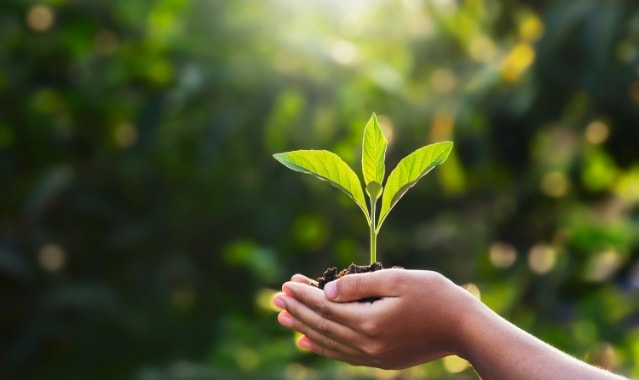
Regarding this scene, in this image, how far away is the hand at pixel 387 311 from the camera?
23.6 inches

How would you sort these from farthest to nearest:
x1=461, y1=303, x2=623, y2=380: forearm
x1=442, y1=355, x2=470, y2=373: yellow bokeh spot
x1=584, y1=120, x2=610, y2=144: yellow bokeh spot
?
x1=584, y1=120, x2=610, y2=144: yellow bokeh spot, x1=442, y1=355, x2=470, y2=373: yellow bokeh spot, x1=461, y1=303, x2=623, y2=380: forearm

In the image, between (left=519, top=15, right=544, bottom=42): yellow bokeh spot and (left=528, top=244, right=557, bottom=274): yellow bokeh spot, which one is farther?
(left=528, top=244, right=557, bottom=274): yellow bokeh spot

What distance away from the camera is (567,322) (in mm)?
2066

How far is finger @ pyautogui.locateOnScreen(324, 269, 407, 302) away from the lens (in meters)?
0.60

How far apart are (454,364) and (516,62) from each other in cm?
64

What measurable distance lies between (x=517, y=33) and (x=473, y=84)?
0.78 feet

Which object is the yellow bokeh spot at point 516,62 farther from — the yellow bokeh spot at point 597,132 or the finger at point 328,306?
the finger at point 328,306

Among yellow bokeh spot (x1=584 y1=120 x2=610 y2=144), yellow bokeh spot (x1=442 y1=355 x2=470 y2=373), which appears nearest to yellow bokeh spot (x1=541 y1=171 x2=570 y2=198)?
yellow bokeh spot (x1=584 y1=120 x2=610 y2=144)

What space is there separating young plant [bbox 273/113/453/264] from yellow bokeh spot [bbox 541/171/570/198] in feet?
4.99

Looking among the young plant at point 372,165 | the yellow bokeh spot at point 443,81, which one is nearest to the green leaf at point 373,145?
the young plant at point 372,165

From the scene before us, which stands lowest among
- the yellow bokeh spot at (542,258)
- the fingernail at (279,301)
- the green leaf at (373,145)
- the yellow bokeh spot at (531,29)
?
the fingernail at (279,301)

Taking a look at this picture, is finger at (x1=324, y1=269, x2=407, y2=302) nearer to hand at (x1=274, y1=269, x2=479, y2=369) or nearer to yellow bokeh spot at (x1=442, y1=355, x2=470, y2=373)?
hand at (x1=274, y1=269, x2=479, y2=369)

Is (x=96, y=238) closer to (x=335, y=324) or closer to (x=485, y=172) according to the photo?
(x=485, y=172)

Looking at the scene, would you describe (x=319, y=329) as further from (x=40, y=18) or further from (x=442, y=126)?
(x=40, y=18)
